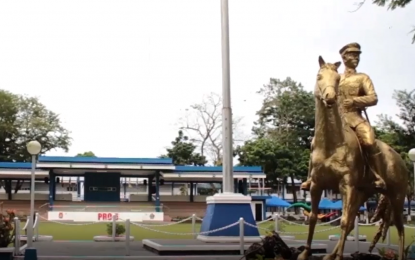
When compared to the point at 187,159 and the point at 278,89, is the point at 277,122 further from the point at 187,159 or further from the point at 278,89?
the point at 187,159

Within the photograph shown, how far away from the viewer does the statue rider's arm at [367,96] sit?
7.85m

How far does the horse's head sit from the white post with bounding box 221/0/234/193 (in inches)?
256

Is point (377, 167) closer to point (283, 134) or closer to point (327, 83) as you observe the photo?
point (327, 83)

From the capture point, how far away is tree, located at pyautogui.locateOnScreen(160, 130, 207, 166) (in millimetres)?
53094

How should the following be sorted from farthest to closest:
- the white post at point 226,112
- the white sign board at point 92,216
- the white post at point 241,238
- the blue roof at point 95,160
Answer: the blue roof at point 95,160 → the white sign board at point 92,216 → the white post at point 226,112 → the white post at point 241,238

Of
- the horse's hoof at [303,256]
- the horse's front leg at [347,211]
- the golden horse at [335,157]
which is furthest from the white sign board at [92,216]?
the horse's front leg at [347,211]

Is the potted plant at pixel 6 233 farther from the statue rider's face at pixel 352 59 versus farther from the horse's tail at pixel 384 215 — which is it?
the statue rider's face at pixel 352 59

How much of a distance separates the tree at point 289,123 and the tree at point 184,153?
240 inches

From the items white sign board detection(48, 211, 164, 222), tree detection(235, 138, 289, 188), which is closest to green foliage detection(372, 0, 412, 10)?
white sign board detection(48, 211, 164, 222)

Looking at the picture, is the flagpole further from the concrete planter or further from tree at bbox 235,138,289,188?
tree at bbox 235,138,289,188

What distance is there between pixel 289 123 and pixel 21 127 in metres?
23.1

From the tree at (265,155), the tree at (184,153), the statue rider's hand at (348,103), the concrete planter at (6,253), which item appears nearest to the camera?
the statue rider's hand at (348,103)

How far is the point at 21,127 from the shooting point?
159 feet

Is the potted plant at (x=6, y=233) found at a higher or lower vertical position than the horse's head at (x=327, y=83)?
lower
